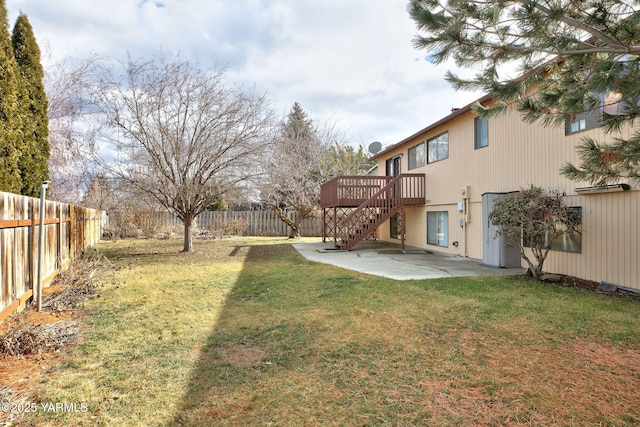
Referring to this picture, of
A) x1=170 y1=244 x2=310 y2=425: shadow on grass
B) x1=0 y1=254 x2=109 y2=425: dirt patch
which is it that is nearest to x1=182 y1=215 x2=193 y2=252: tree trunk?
x1=170 y1=244 x2=310 y2=425: shadow on grass

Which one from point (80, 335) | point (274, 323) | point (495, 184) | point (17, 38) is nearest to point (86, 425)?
point (80, 335)

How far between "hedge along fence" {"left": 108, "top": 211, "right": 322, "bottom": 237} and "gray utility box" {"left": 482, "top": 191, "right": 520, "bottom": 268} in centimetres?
1366

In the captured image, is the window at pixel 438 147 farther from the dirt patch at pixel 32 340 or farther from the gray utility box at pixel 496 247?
the dirt patch at pixel 32 340

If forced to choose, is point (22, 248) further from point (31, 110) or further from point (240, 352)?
point (31, 110)

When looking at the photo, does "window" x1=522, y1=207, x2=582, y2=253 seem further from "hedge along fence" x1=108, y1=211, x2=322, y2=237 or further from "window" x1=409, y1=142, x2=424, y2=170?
"hedge along fence" x1=108, y1=211, x2=322, y2=237

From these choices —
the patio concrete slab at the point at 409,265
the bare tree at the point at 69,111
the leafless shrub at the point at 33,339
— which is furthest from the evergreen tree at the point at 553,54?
the bare tree at the point at 69,111

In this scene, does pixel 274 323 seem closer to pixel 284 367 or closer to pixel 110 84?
pixel 284 367

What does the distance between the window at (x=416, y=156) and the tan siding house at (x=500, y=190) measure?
0.04 meters

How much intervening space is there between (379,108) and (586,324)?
23385mm

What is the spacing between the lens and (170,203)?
1180 centimetres

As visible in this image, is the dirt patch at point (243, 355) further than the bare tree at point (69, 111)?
No

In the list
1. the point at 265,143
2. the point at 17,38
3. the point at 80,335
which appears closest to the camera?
the point at 80,335

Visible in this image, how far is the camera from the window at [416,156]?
540 inches

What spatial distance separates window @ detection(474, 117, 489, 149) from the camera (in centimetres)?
992
